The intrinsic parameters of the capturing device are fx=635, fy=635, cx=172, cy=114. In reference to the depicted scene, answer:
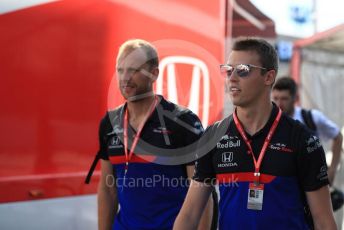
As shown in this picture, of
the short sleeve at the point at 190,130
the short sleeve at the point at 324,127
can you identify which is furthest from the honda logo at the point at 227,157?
the short sleeve at the point at 324,127

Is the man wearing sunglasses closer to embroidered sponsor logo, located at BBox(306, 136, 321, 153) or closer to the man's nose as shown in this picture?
embroidered sponsor logo, located at BBox(306, 136, 321, 153)

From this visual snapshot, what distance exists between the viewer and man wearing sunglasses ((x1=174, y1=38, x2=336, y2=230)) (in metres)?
2.57

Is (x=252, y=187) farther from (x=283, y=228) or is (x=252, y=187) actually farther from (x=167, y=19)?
A: (x=167, y=19)

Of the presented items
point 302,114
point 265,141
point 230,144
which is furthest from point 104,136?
point 302,114

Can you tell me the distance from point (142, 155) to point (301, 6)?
314 inches

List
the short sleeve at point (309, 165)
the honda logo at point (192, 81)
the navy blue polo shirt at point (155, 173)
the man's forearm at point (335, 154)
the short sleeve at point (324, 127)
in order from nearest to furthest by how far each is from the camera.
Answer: the short sleeve at point (309, 165)
the navy blue polo shirt at point (155, 173)
the honda logo at point (192, 81)
the short sleeve at point (324, 127)
the man's forearm at point (335, 154)

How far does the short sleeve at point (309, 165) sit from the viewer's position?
2.56 m

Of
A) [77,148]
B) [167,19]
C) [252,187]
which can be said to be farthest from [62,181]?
[252,187]

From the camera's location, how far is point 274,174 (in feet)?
8.47

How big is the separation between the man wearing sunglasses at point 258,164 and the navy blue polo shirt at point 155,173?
0.48 meters

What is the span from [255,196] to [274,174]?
118mm

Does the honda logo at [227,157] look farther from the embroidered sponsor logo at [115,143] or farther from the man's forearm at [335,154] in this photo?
the man's forearm at [335,154]

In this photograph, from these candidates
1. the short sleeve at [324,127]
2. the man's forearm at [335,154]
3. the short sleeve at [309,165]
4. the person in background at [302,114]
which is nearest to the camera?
the short sleeve at [309,165]

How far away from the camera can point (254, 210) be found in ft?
8.50
